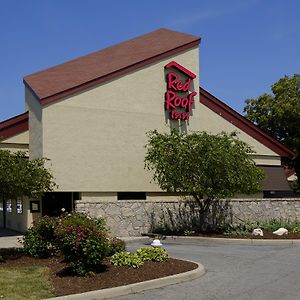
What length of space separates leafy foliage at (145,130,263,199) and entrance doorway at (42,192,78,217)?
5.65m

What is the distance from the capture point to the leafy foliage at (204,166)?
21531 mm

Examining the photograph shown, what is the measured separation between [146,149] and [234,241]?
27.2 ft

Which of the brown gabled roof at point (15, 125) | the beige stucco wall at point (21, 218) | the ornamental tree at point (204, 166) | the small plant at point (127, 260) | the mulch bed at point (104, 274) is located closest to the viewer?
the mulch bed at point (104, 274)

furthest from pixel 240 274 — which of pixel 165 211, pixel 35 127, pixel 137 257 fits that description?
pixel 35 127

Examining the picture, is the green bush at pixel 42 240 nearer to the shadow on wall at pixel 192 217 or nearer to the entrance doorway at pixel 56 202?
the shadow on wall at pixel 192 217

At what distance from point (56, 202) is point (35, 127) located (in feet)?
13.2

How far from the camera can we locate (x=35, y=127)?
24297mm

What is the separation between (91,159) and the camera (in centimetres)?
2462

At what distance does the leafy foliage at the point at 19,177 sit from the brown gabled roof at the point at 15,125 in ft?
35.9

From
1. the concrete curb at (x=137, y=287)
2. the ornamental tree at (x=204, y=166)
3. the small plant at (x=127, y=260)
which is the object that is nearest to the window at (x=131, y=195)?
the ornamental tree at (x=204, y=166)

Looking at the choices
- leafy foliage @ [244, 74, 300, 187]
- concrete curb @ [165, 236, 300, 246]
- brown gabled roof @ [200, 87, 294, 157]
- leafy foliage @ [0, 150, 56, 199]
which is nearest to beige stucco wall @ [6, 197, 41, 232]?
concrete curb @ [165, 236, 300, 246]

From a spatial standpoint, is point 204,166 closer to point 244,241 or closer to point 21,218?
point 244,241

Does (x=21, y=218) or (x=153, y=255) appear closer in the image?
(x=153, y=255)

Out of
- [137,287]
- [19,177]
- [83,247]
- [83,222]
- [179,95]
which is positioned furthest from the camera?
[179,95]
